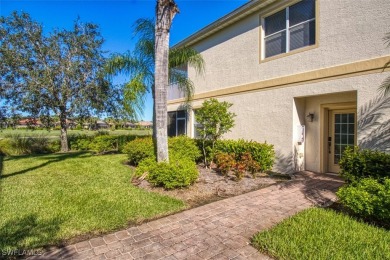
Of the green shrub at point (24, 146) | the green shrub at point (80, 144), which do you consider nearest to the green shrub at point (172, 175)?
the green shrub at point (80, 144)

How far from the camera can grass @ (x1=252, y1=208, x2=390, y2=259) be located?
9.89ft

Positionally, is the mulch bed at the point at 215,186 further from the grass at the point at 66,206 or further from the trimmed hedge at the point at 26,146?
the trimmed hedge at the point at 26,146

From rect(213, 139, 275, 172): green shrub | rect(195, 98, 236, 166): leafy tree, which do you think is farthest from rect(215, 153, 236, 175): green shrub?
rect(195, 98, 236, 166): leafy tree

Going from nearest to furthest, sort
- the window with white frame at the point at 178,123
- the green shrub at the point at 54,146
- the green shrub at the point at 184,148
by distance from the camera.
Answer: the green shrub at the point at 184,148, the window with white frame at the point at 178,123, the green shrub at the point at 54,146

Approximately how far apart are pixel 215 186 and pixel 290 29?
249 inches

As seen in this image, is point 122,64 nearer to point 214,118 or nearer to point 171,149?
point 171,149

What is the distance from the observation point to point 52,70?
13.6m

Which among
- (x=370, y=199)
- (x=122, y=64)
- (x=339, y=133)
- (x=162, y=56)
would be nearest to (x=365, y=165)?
(x=370, y=199)

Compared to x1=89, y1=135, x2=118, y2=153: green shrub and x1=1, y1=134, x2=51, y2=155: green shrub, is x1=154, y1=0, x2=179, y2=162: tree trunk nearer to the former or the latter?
x1=89, y1=135, x2=118, y2=153: green shrub

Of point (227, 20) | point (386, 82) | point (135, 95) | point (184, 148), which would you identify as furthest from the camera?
point (227, 20)

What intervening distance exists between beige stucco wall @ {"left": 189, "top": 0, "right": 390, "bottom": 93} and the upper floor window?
36cm

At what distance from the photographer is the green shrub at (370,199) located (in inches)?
151

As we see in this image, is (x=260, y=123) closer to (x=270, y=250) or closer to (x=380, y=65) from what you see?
(x=380, y=65)

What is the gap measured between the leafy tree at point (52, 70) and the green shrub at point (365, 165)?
45.3 feet
